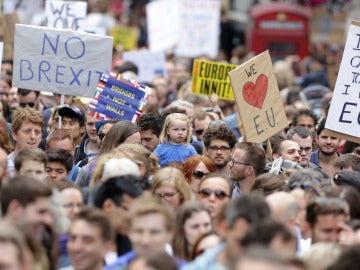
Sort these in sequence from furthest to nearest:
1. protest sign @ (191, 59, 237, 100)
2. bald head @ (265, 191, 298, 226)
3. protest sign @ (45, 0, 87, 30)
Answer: protest sign @ (45, 0, 87, 30) < protest sign @ (191, 59, 237, 100) < bald head @ (265, 191, 298, 226)

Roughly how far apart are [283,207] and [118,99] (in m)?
5.59

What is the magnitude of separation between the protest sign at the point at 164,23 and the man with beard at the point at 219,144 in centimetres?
1149

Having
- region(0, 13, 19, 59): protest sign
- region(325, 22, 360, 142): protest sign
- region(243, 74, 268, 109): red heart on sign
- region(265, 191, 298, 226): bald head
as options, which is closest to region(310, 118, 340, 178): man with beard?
region(243, 74, 268, 109): red heart on sign

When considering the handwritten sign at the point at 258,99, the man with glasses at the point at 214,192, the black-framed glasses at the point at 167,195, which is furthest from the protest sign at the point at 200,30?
the black-framed glasses at the point at 167,195

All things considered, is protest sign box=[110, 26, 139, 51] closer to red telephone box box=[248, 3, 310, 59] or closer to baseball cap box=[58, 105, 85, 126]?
red telephone box box=[248, 3, 310, 59]

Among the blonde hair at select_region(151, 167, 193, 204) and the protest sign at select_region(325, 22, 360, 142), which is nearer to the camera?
the blonde hair at select_region(151, 167, 193, 204)

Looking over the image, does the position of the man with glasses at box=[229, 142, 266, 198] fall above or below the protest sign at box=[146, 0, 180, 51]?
above

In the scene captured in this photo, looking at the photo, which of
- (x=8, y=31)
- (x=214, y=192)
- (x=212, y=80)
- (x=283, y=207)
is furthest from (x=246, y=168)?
(x=8, y=31)

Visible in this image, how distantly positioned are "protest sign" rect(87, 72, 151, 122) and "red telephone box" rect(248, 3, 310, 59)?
1814 centimetres

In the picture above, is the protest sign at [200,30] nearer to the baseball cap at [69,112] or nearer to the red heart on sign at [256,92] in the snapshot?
the baseball cap at [69,112]

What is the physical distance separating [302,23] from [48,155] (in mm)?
22799

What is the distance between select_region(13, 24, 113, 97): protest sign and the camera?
16234 mm

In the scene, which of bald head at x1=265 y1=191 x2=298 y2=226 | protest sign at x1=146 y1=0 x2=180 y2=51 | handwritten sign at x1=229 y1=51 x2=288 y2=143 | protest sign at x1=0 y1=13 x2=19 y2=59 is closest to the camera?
bald head at x1=265 y1=191 x2=298 y2=226

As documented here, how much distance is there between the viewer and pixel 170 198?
1176cm
